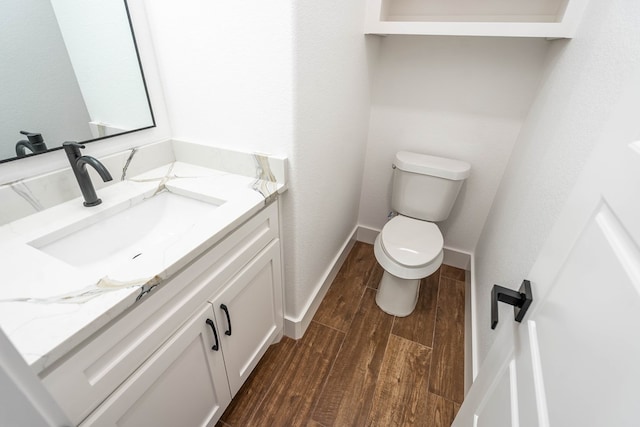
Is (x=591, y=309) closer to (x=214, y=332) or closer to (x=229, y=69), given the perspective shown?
(x=214, y=332)

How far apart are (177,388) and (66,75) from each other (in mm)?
1059

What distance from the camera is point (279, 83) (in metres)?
1.00

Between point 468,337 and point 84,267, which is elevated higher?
point 84,267

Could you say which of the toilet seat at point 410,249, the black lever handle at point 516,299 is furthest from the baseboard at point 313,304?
the black lever handle at point 516,299

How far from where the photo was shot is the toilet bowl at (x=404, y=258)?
151cm

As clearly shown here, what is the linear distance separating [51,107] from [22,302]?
66 cm

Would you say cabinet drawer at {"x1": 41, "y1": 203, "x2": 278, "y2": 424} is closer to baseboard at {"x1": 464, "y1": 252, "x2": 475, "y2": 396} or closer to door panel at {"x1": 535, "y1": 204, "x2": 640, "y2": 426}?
door panel at {"x1": 535, "y1": 204, "x2": 640, "y2": 426}

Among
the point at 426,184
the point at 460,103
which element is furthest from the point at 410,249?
the point at 460,103

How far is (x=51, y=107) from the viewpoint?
96cm

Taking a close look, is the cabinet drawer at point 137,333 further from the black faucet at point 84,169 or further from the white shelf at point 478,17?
the white shelf at point 478,17

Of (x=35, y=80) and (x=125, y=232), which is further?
(x=125, y=232)

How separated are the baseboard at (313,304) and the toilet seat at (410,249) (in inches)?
14.4

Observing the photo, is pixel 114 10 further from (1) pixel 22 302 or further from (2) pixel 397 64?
(2) pixel 397 64

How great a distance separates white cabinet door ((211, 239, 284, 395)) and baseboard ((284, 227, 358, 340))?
14cm
